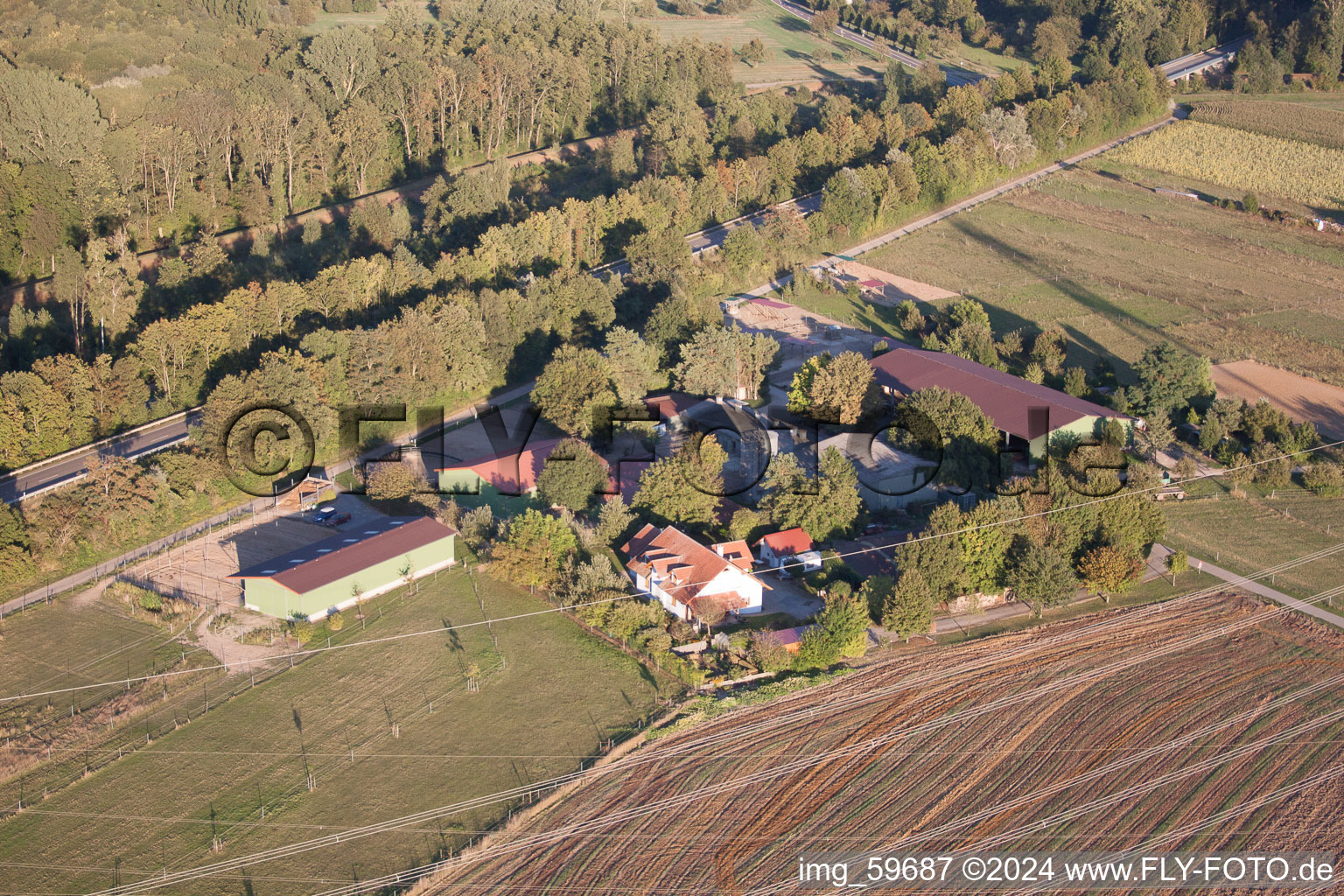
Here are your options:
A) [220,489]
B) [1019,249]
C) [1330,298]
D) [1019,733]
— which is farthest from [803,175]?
[1019,733]

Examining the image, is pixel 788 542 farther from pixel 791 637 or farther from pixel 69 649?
pixel 69 649

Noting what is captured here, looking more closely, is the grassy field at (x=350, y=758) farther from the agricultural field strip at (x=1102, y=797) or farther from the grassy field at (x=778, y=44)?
the grassy field at (x=778, y=44)

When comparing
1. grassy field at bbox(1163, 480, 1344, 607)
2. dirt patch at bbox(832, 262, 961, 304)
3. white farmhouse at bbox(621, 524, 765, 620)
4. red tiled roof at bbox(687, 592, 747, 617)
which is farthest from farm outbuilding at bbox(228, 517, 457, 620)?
dirt patch at bbox(832, 262, 961, 304)

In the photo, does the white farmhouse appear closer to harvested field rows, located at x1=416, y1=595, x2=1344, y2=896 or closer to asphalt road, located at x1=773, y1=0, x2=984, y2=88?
harvested field rows, located at x1=416, y1=595, x2=1344, y2=896

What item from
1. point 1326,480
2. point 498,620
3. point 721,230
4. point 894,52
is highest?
point 894,52

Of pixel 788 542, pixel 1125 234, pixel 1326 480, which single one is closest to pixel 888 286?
pixel 1125 234

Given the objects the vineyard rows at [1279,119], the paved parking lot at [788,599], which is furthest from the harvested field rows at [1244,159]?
the paved parking lot at [788,599]

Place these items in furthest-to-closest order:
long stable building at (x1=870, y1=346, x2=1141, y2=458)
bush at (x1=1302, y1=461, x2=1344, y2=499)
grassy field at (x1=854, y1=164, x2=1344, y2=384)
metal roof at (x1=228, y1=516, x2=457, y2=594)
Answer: grassy field at (x1=854, y1=164, x2=1344, y2=384), long stable building at (x1=870, y1=346, x2=1141, y2=458), bush at (x1=1302, y1=461, x2=1344, y2=499), metal roof at (x1=228, y1=516, x2=457, y2=594)
